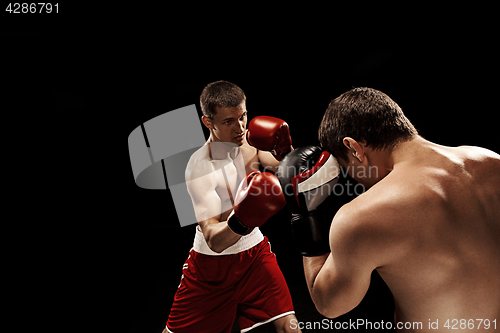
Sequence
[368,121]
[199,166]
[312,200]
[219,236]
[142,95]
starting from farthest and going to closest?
[142,95] → [199,166] → [219,236] → [312,200] → [368,121]

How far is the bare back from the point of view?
830 mm

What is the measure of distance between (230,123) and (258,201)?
752 mm

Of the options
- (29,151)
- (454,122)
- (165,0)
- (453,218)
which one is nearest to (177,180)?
(29,151)

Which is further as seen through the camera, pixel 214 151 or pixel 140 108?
pixel 140 108

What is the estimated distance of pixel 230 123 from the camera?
1955 millimetres

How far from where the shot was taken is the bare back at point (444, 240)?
2.72ft

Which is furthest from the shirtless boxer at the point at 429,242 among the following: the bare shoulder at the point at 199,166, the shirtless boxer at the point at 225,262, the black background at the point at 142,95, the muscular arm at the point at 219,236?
the black background at the point at 142,95

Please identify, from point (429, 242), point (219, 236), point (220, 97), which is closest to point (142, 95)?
point (220, 97)

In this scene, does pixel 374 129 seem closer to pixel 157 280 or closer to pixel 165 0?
pixel 165 0

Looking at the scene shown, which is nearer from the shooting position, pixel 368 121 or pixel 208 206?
pixel 368 121

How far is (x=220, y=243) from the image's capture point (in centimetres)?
156

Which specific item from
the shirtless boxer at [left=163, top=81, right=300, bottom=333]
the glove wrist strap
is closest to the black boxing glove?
the glove wrist strap

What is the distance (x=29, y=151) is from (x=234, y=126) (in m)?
2.77

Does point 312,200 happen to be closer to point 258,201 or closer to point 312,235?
point 312,235
